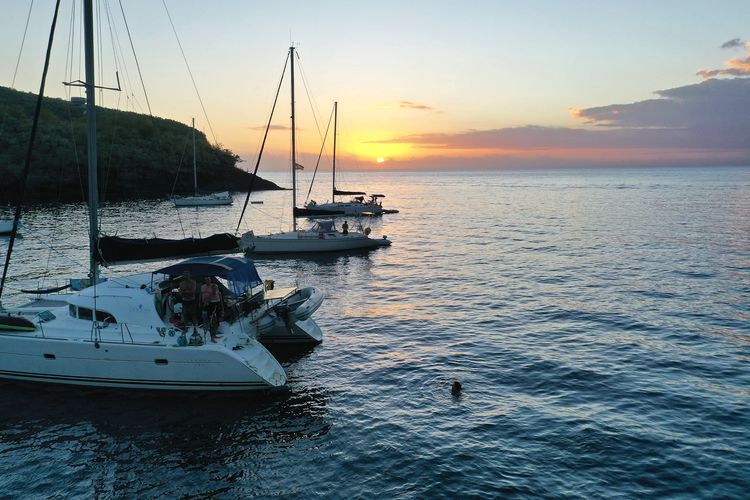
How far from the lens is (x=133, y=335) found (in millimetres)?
→ 16078

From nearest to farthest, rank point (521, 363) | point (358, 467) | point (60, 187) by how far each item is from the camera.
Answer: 1. point (358, 467)
2. point (521, 363)
3. point (60, 187)

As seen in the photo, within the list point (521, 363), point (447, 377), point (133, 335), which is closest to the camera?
point (133, 335)

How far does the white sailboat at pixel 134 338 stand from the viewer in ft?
51.5

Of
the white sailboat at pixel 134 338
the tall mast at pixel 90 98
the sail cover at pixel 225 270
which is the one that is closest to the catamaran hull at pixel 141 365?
the white sailboat at pixel 134 338

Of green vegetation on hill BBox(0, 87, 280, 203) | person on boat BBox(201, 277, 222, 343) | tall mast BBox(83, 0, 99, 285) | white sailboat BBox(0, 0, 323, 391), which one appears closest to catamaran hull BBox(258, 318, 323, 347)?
white sailboat BBox(0, 0, 323, 391)

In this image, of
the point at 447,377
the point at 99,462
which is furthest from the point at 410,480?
the point at 99,462

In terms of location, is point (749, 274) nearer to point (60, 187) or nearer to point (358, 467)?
point (358, 467)

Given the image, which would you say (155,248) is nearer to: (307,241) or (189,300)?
(189,300)

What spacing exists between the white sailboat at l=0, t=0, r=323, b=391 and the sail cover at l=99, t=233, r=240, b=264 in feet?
1.51

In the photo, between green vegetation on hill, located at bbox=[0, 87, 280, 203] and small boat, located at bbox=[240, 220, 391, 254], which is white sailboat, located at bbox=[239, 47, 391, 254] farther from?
green vegetation on hill, located at bbox=[0, 87, 280, 203]

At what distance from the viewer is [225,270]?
56.4 feet

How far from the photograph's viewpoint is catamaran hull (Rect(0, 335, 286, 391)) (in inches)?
615

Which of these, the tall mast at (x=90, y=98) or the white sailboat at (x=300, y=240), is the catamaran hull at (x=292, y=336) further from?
the white sailboat at (x=300, y=240)

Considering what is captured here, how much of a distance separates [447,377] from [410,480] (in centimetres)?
619
